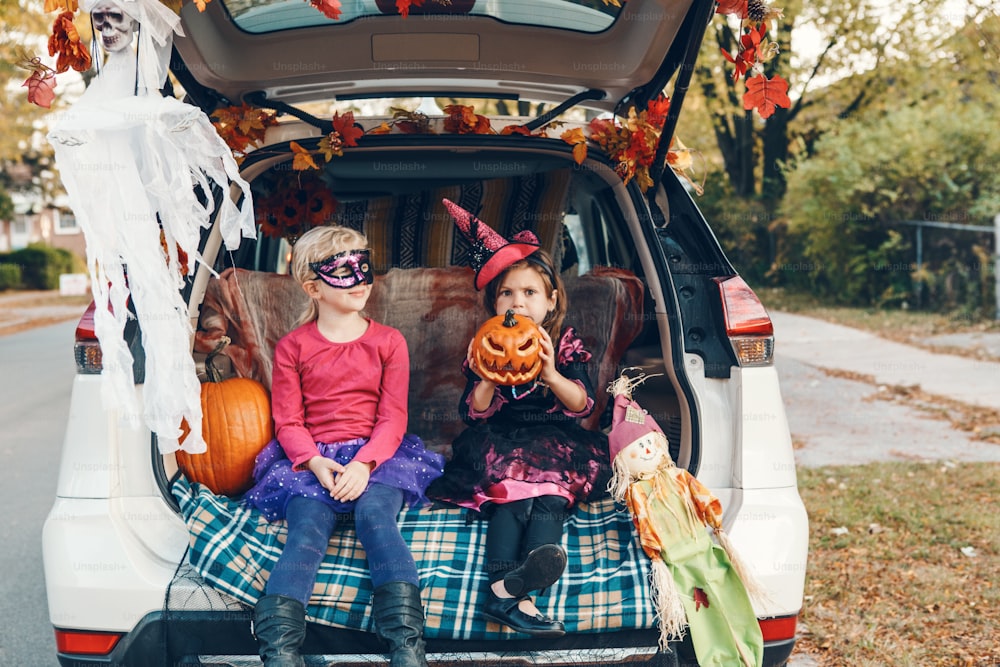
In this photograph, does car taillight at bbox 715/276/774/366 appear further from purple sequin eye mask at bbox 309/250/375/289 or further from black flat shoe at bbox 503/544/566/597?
purple sequin eye mask at bbox 309/250/375/289

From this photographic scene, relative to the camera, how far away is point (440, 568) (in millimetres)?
2604

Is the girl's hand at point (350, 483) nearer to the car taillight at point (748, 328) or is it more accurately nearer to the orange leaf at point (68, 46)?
the car taillight at point (748, 328)

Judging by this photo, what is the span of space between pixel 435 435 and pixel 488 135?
1.15 m

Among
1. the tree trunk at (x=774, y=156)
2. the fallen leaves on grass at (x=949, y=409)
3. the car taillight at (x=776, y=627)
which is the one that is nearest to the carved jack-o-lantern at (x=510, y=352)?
the car taillight at (x=776, y=627)

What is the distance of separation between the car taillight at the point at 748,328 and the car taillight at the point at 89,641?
1.84 meters

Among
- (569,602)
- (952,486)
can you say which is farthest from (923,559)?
(569,602)

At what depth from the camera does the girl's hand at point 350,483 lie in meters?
2.76

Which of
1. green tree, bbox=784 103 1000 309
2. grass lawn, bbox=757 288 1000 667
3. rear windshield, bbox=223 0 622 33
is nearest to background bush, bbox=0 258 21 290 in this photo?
green tree, bbox=784 103 1000 309

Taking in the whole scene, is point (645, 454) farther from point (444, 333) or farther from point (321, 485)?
point (444, 333)

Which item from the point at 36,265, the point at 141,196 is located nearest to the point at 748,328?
the point at 141,196

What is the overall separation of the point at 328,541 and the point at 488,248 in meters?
1.19

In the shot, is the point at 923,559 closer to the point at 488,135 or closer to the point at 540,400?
the point at 540,400

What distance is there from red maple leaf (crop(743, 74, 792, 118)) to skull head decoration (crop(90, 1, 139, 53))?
1.69m

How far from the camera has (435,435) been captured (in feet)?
12.0
